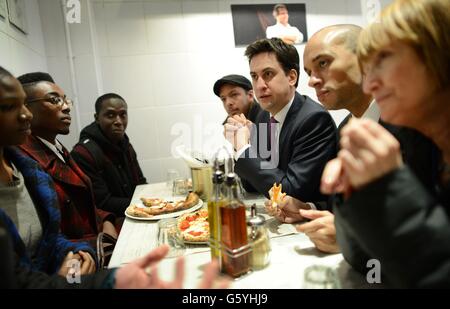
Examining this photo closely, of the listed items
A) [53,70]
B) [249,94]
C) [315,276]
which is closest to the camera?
[315,276]

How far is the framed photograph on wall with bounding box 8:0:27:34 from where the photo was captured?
1783mm

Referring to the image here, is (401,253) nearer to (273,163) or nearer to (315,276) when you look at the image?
(315,276)

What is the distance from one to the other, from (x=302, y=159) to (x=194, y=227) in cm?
54

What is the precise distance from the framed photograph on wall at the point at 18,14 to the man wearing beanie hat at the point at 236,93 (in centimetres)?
131

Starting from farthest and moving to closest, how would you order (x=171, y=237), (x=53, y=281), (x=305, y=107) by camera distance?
(x=305, y=107), (x=171, y=237), (x=53, y=281)

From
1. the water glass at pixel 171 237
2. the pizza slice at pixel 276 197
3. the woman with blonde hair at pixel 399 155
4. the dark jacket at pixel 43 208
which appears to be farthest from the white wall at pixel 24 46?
the woman with blonde hair at pixel 399 155

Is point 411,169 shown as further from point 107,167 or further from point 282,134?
point 107,167

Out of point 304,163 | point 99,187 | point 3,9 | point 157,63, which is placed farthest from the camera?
point 157,63

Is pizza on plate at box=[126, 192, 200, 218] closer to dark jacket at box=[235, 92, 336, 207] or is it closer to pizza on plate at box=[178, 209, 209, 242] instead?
pizza on plate at box=[178, 209, 209, 242]

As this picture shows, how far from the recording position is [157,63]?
9.39 feet

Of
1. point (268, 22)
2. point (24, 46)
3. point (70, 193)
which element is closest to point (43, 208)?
point (70, 193)

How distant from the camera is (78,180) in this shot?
148 cm
